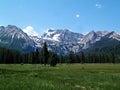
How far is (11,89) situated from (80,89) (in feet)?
29.4

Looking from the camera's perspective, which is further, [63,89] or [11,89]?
[63,89]

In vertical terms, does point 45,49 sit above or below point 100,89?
above

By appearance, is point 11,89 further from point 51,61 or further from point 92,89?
point 51,61

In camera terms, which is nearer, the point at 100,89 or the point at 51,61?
the point at 100,89

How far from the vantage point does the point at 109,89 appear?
32.5 meters

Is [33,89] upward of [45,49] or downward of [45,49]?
downward

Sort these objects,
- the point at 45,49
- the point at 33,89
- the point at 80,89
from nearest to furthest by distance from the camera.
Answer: the point at 33,89, the point at 80,89, the point at 45,49

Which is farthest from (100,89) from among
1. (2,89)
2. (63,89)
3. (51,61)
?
(51,61)

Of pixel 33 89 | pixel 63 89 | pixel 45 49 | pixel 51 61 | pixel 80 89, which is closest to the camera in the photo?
pixel 33 89

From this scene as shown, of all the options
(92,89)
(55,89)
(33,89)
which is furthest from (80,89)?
(33,89)

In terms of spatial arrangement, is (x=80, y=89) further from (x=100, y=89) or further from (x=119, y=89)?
(x=119, y=89)

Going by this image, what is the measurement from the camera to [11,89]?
84.6 feet

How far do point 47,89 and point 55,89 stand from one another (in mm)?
958

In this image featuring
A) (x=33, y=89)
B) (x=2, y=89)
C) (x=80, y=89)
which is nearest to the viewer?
(x=2, y=89)
